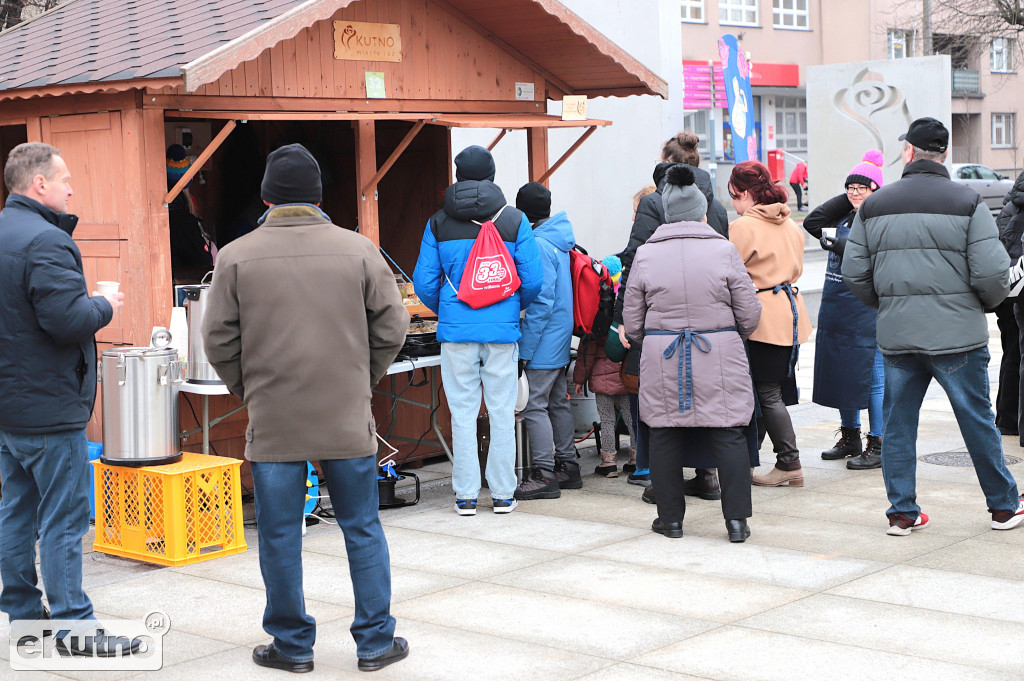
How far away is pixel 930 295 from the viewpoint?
5.86 metres

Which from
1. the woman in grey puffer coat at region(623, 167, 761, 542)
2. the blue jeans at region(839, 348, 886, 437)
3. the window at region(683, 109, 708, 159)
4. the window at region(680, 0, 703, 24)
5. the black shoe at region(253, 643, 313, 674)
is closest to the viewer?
the black shoe at region(253, 643, 313, 674)

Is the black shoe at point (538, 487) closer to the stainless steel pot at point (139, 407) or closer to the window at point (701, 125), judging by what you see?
the stainless steel pot at point (139, 407)

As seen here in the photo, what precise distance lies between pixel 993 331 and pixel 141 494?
39.2 feet

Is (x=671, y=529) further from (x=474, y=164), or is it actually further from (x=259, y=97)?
(x=259, y=97)

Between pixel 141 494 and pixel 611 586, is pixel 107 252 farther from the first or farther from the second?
pixel 611 586

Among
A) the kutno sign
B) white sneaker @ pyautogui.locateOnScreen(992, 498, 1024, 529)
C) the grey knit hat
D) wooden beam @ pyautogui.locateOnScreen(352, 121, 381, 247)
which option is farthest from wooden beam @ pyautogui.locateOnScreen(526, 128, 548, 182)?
white sneaker @ pyautogui.locateOnScreen(992, 498, 1024, 529)

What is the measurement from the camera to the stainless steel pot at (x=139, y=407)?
6.08m

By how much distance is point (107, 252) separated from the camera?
6.80 m

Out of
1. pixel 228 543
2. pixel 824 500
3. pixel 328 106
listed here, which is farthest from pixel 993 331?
pixel 228 543

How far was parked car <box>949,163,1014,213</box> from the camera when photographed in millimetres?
31047

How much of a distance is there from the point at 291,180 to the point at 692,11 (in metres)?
38.8

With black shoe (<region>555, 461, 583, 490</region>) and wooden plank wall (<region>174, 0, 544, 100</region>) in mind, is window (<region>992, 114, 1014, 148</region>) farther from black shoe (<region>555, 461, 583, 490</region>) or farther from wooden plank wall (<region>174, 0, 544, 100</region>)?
black shoe (<region>555, 461, 583, 490</region>)

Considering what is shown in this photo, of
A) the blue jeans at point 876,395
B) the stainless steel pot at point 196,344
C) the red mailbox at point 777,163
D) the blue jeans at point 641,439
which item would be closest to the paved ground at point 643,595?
the blue jeans at point 641,439

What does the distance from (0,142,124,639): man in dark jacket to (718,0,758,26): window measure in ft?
131
